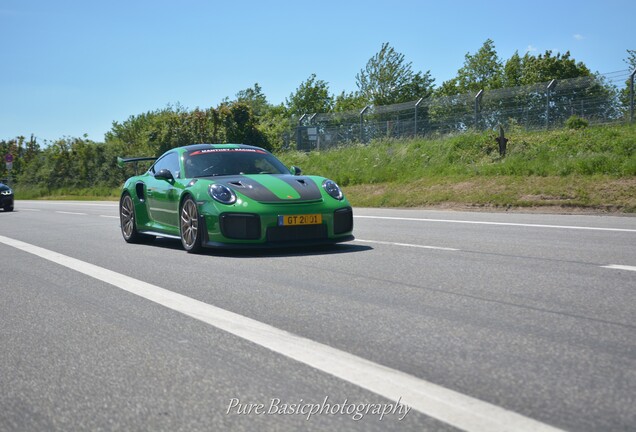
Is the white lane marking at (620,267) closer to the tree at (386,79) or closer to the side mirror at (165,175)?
the side mirror at (165,175)

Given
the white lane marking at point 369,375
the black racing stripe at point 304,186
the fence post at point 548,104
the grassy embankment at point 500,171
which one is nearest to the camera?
the white lane marking at point 369,375

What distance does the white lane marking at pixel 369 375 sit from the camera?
103 inches

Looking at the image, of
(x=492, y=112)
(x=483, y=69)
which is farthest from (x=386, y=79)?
(x=492, y=112)

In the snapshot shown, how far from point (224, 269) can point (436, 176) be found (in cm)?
1425

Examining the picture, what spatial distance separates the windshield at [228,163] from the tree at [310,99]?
81412 millimetres

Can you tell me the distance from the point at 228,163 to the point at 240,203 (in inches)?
57.2

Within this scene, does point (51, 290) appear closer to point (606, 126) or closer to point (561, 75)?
point (606, 126)

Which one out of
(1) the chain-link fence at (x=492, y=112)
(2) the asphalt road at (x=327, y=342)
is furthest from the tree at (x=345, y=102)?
(2) the asphalt road at (x=327, y=342)

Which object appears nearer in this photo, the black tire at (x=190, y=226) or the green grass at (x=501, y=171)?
the black tire at (x=190, y=226)

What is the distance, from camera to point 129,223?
10.6 m

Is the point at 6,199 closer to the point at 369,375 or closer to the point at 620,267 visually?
the point at 620,267

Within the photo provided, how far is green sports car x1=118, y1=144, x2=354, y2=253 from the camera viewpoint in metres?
8.08

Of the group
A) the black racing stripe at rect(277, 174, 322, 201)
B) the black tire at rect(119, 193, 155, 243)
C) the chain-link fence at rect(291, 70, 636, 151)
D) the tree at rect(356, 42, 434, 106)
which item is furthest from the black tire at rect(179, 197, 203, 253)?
the tree at rect(356, 42, 434, 106)

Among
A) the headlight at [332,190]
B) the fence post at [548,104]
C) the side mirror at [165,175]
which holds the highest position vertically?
the fence post at [548,104]
